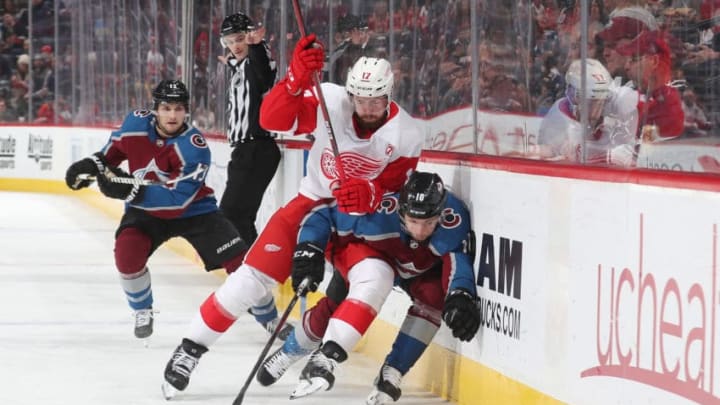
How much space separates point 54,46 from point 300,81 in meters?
12.5

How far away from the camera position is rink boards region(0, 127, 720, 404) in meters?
3.12

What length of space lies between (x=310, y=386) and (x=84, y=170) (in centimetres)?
163

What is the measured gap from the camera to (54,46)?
645 inches

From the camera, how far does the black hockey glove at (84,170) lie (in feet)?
17.6

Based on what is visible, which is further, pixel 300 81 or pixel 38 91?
pixel 38 91

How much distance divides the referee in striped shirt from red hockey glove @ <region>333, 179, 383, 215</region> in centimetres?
204

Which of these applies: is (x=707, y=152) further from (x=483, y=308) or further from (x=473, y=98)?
(x=473, y=98)

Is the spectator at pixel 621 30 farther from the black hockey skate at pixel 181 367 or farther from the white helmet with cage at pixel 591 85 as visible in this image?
the black hockey skate at pixel 181 367

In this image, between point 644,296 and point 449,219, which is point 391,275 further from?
point 644,296

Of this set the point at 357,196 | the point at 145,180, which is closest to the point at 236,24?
the point at 145,180

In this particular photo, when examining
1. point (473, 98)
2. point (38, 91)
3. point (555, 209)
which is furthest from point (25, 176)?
point (555, 209)

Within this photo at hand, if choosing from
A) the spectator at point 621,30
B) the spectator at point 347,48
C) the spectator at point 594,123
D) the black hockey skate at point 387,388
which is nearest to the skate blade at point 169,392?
the black hockey skate at point 387,388

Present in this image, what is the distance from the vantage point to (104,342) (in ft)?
18.7

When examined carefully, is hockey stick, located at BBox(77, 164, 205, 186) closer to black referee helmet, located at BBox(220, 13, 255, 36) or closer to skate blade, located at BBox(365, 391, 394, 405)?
black referee helmet, located at BBox(220, 13, 255, 36)
